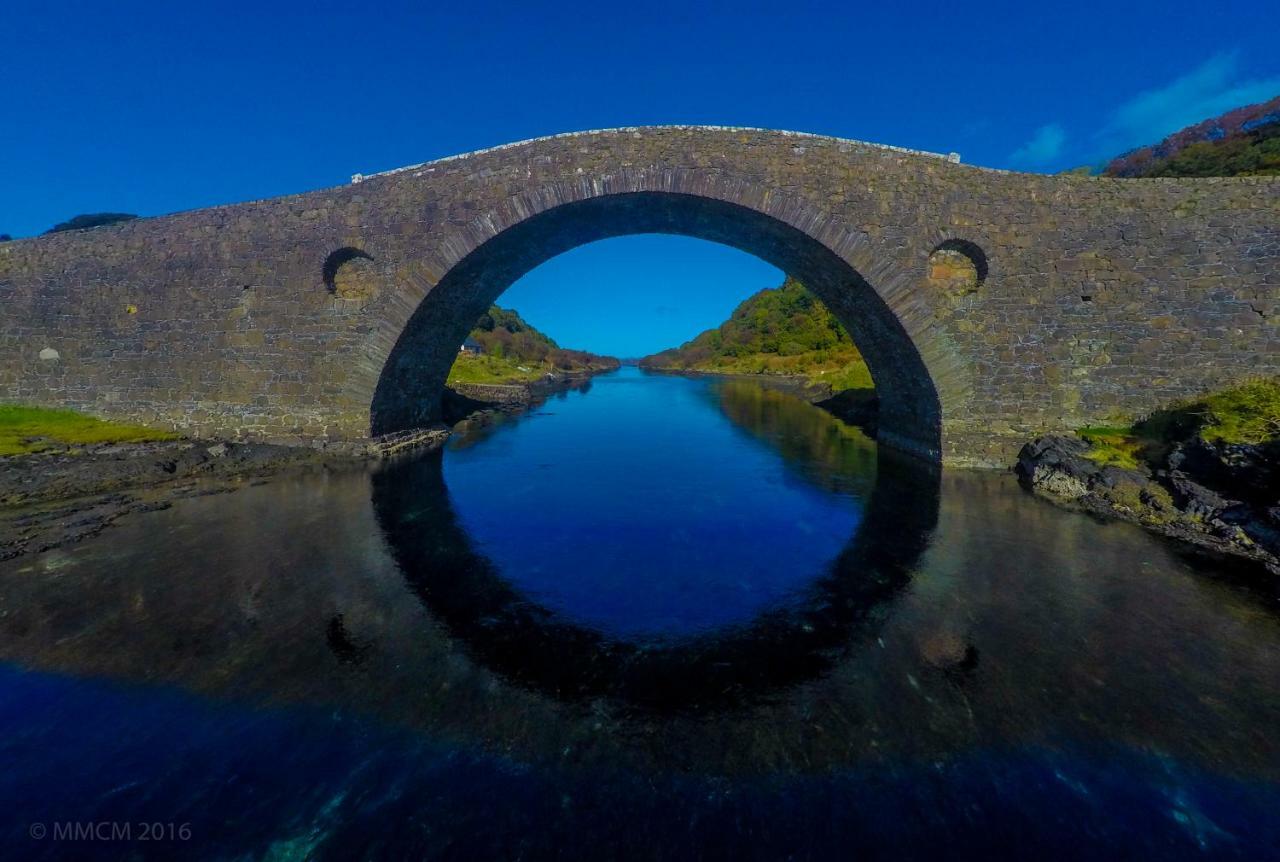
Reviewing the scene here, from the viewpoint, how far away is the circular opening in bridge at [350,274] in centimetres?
1772

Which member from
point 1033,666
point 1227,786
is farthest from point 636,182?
point 1227,786

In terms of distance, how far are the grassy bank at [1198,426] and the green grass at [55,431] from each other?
30164 millimetres

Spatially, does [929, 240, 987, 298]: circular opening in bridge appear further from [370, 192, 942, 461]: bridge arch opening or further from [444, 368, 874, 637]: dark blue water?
[444, 368, 874, 637]: dark blue water

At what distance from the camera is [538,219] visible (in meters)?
17.4

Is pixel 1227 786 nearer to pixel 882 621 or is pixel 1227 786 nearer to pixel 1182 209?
pixel 882 621

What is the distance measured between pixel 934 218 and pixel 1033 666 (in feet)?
45.7

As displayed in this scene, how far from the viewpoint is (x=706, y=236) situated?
2138cm

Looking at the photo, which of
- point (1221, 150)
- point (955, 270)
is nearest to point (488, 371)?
point (955, 270)

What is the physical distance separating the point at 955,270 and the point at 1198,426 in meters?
7.09

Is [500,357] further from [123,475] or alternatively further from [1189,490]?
[1189,490]

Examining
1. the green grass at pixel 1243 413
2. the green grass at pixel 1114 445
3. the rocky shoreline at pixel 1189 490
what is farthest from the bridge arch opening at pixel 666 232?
the green grass at pixel 1243 413

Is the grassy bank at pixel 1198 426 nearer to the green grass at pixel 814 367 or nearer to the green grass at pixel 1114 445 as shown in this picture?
the green grass at pixel 1114 445

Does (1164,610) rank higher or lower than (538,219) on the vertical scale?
lower

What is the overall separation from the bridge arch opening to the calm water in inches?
325
